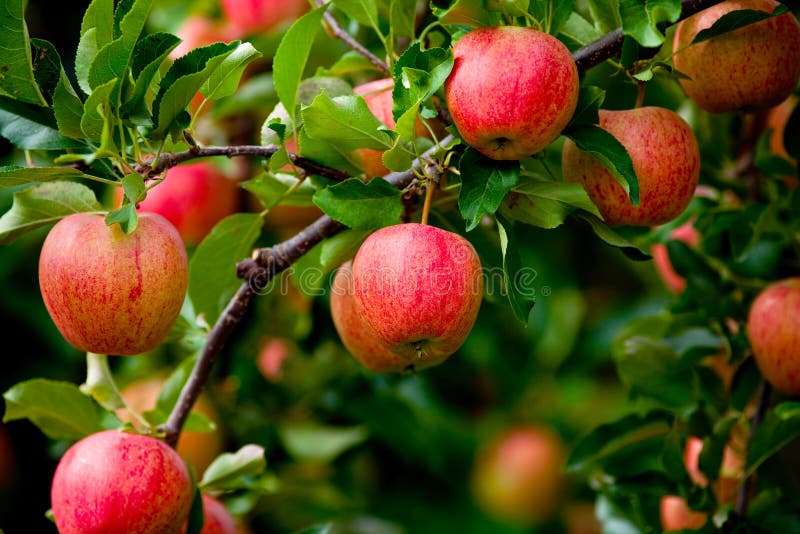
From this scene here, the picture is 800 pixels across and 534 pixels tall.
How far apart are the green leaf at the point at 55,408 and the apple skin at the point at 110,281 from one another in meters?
0.18

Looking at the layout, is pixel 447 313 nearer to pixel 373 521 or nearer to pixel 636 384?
pixel 636 384

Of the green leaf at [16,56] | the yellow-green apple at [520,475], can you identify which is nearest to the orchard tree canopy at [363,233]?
the green leaf at [16,56]

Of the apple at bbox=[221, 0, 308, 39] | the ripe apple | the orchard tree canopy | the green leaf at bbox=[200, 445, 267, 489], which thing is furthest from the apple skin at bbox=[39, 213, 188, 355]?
the apple at bbox=[221, 0, 308, 39]

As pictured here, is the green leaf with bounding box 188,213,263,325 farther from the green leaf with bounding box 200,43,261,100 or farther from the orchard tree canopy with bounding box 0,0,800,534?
the green leaf with bounding box 200,43,261,100

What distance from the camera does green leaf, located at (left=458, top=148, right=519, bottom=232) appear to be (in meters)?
0.80

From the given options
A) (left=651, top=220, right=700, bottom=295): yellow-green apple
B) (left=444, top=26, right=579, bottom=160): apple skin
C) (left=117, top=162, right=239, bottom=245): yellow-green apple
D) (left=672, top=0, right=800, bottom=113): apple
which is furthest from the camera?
(left=117, top=162, right=239, bottom=245): yellow-green apple

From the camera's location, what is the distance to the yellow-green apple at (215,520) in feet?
3.37

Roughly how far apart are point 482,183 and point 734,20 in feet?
1.02

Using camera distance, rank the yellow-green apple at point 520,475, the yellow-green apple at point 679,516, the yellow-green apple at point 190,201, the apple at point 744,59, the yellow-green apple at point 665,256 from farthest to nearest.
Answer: the yellow-green apple at point 520,475
the yellow-green apple at point 190,201
the yellow-green apple at point 665,256
the yellow-green apple at point 679,516
the apple at point 744,59

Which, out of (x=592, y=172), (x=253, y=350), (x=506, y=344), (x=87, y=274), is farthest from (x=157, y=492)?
(x=506, y=344)

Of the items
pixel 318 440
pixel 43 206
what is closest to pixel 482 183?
pixel 43 206

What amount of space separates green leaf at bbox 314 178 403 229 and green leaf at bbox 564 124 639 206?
186mm

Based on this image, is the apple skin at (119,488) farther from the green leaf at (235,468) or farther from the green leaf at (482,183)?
the green leaf at (482,183)

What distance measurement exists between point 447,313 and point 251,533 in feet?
3.31
